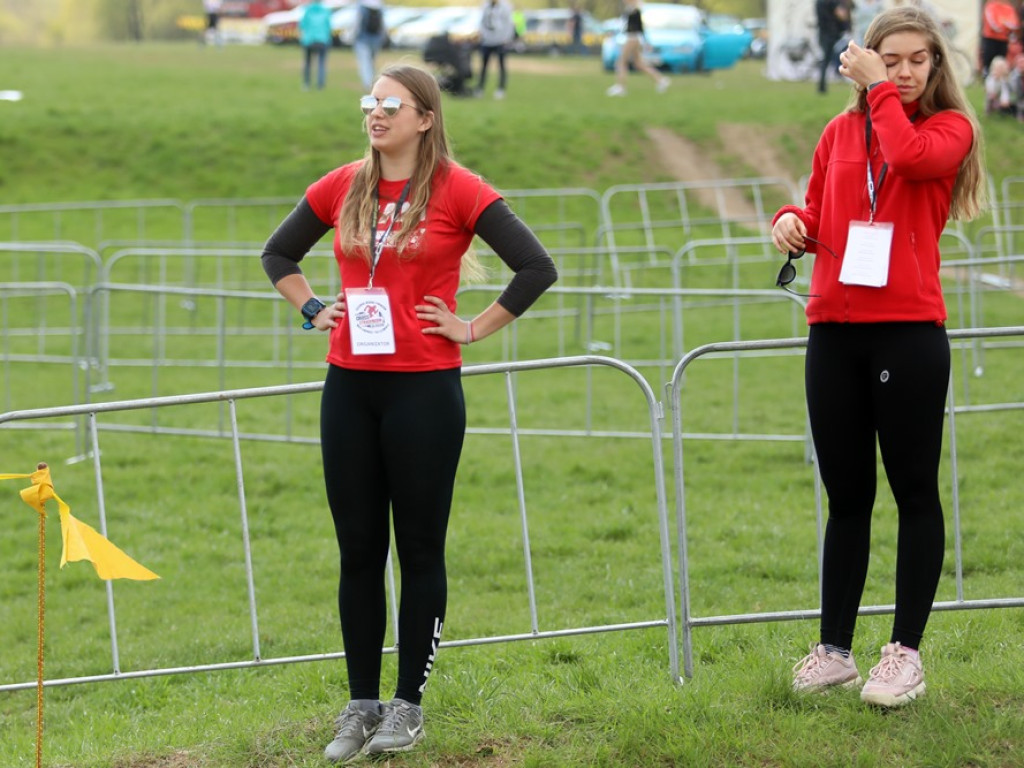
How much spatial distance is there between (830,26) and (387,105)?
23582mm

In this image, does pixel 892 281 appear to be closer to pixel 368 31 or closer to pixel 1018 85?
pixel 1018 85

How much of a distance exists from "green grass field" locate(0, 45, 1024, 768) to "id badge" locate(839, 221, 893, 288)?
50.6 inches

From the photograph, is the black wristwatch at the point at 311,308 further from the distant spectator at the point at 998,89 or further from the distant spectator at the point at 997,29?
the distant spectator at the point at 997,29

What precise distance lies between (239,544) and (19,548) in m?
1.24

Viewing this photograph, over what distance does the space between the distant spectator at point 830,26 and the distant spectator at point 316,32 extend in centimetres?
880

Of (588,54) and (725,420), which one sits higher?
(588,54)

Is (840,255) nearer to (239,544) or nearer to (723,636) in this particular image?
(723,636)

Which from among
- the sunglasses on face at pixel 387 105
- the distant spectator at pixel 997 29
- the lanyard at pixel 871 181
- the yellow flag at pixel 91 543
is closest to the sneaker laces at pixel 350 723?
the yellow flag at pixel 91 543

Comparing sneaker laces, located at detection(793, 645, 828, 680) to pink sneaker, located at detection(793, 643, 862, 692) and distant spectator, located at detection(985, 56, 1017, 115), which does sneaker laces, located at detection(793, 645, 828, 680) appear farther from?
distant spectator, located at detection(985, 56, 1017, 115)

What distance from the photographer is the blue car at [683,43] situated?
117ft

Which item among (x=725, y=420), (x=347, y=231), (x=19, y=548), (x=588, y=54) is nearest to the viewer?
(x=347, y=231)

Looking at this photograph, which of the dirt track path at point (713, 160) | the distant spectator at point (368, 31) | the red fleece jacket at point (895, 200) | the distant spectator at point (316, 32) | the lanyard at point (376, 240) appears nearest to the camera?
the red fleece jacket at point (895, 200)

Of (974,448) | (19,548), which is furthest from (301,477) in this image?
(974,448)

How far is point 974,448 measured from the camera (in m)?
9.68
